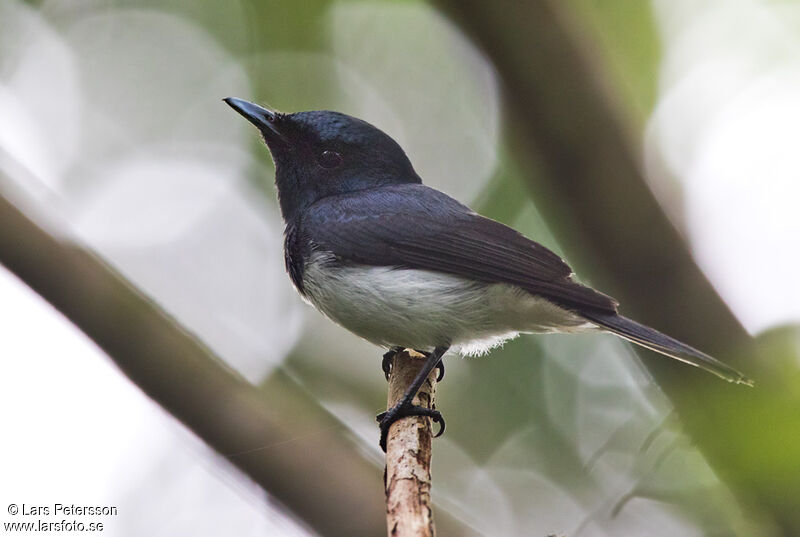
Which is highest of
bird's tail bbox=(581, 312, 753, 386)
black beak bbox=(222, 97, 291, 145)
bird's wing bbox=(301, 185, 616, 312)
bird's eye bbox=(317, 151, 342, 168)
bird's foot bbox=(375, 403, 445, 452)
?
black beak bbox=(222, 97, 291, 145)

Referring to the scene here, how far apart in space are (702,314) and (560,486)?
1984mm

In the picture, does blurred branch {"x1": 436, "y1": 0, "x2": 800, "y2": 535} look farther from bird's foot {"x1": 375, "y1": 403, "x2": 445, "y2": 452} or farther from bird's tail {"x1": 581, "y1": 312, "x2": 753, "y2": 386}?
bird's foot {"x1": 375, "y1": 403, "x2": 445, "y2": 452}

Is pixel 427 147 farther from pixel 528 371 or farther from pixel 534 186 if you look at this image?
pixel 534 186

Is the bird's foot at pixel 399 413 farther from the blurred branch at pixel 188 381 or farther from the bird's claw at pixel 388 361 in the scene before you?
the bird's claw at pixel 388 361

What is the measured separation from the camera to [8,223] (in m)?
3.12

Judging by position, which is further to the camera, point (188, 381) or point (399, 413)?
point (399, 413)

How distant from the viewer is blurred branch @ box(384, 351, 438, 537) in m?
2.13

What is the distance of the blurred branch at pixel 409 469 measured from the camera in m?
2.13

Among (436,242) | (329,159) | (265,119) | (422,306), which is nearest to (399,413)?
(422,306)

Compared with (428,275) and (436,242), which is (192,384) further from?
(436,242)

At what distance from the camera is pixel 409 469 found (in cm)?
261

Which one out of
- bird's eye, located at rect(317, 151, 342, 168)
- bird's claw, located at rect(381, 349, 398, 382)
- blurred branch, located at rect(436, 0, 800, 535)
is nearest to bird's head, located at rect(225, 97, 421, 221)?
bird's eye, located at rect(317, 151, 342, 168)

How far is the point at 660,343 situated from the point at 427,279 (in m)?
1.17

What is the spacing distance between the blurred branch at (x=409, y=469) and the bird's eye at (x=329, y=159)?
Result: 50.9 inches
